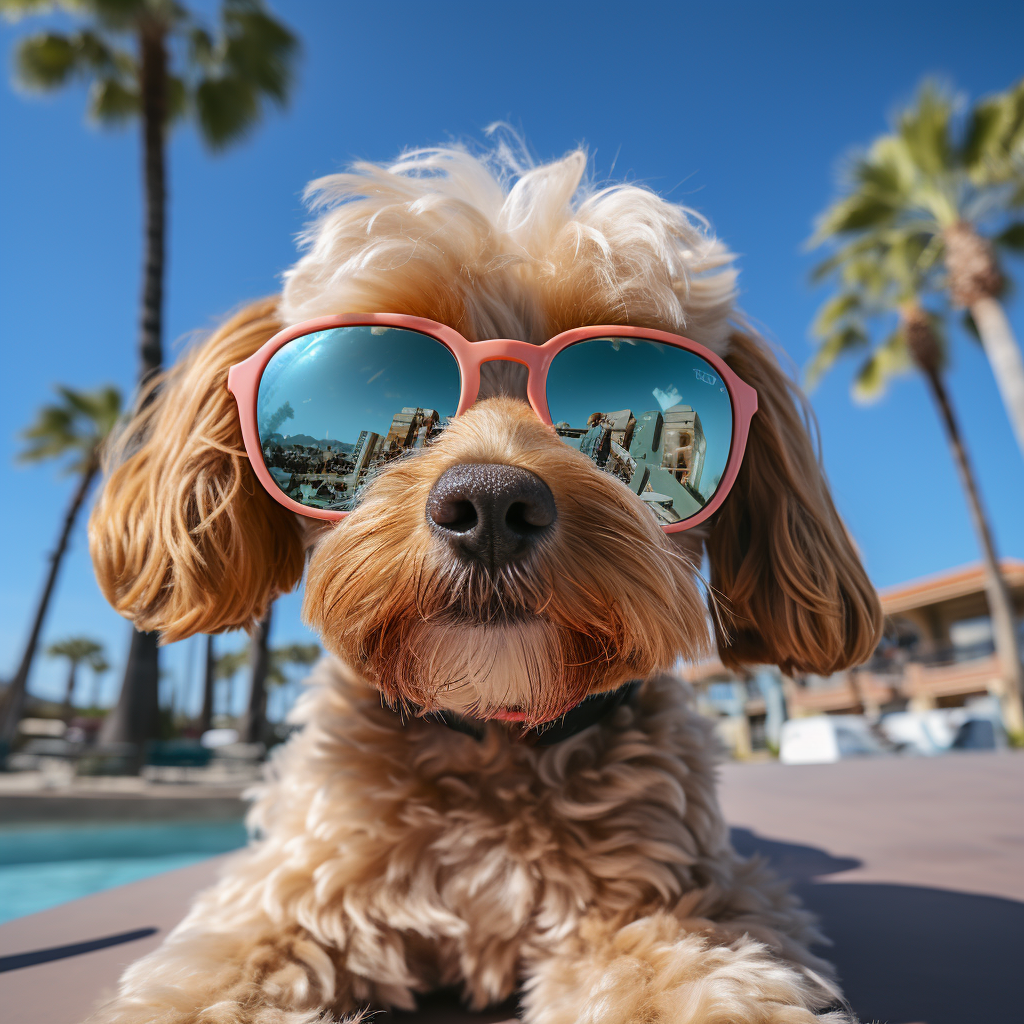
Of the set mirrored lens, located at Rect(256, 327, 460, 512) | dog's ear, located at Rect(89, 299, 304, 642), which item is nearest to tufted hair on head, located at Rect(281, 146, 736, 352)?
mirrored lens, located at Rect(256, 327, 460, 512)

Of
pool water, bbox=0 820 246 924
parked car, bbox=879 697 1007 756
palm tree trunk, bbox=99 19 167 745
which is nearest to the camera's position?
pool water, bbox=0 820 246 924

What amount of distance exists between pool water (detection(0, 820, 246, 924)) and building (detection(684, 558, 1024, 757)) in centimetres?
1869

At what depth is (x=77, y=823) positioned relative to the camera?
31.0 ft

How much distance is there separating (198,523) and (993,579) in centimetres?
1973

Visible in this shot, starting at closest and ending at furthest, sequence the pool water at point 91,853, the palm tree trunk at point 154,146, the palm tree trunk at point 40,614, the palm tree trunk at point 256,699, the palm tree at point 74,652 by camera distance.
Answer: the pool water at point 91,853, the palm tree trunk at point 154,146, the palm tree trunk at point 256,699, the palm tree trunk at point 40,614, the palm tree at point 74,652

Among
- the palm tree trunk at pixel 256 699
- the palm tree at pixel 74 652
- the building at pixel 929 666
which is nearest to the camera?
the palm tree trunk at pixel 256 699

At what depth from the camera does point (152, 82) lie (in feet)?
43.5

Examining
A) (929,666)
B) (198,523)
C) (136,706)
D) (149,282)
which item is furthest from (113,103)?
(929,666)

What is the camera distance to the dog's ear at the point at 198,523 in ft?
5.15

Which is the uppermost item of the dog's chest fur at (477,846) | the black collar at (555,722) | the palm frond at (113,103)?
the palm frond at (113,103)

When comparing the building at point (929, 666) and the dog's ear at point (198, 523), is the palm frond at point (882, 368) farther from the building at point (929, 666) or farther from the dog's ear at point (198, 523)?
the dog's ear at point (198, 523)

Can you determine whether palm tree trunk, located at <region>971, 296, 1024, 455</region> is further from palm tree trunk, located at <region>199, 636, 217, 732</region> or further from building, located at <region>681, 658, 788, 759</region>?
palm tree trunk, located at <region>199, 636, 217, 732</region>

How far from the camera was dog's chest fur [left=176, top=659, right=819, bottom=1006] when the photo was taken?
4.23ft

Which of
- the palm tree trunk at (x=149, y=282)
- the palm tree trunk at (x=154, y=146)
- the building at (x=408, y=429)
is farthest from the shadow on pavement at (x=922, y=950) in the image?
the palm tree trunk at (x=154, y=146)
